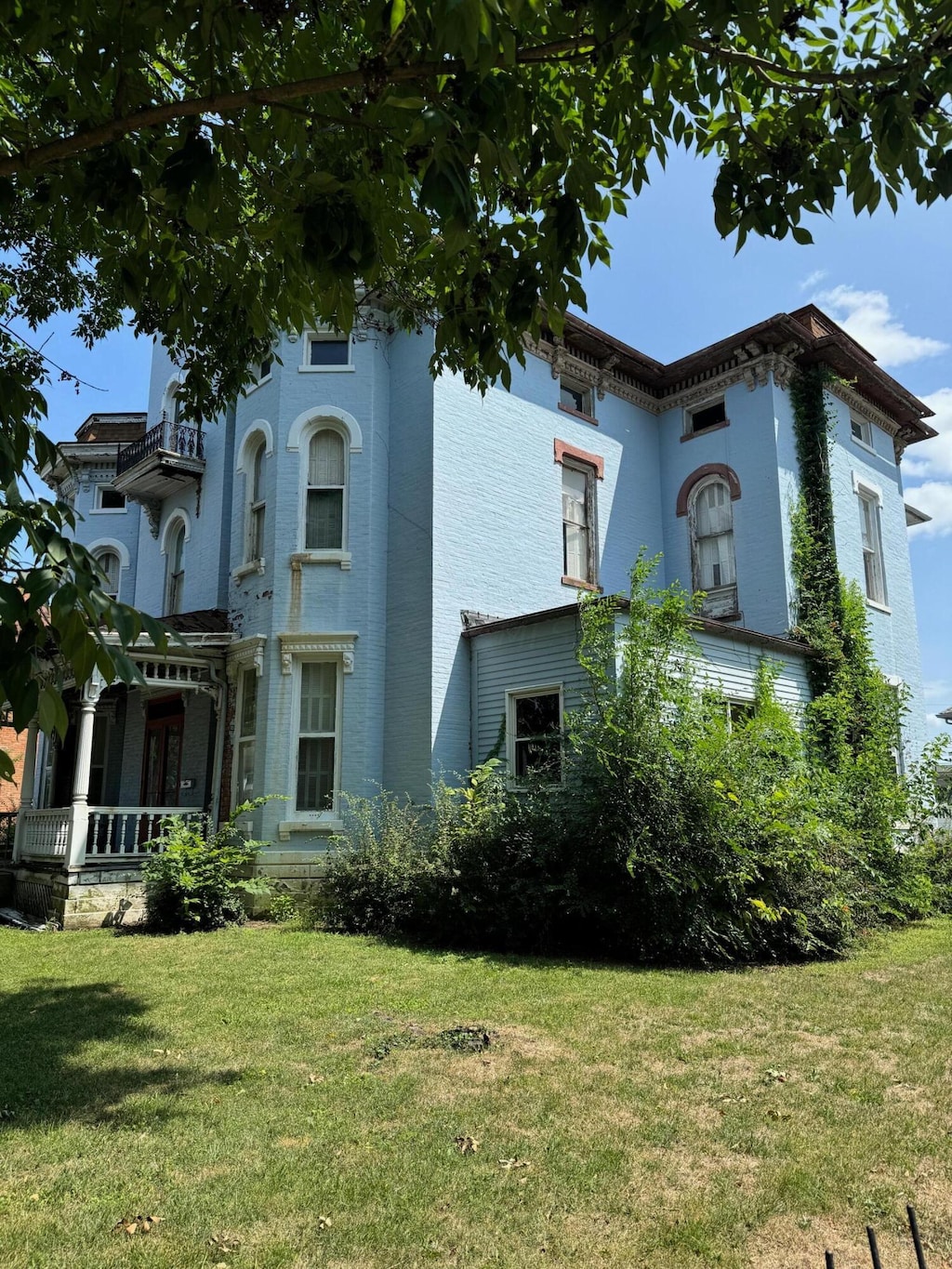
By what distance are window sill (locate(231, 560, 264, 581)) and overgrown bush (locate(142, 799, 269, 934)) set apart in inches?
179

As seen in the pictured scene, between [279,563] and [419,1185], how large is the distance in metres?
11.9

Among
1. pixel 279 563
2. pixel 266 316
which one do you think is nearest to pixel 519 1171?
pixel 266 316

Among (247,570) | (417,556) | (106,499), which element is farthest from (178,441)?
(417,556)

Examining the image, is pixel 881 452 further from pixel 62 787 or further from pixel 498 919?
pixel 62 787

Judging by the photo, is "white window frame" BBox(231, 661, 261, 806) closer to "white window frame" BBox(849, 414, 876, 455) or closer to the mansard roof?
the mansard roof

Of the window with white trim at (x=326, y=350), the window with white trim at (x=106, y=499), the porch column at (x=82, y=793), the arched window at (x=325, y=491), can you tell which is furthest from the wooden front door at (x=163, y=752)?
the window with white trim at (x=326, y=350)

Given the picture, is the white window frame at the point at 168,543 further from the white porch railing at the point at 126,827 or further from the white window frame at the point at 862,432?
the white window frame at the point at 862,432

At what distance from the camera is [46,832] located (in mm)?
14641

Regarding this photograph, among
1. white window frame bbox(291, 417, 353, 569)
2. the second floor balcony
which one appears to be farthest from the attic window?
the second floor balcony

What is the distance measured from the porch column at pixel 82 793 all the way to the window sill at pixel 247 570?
3.07 metres

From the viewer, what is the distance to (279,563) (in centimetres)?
1500

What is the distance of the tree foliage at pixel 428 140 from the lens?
3.25m

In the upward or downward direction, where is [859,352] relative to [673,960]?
upward

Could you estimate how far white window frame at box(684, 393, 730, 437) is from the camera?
1859 centimetres
